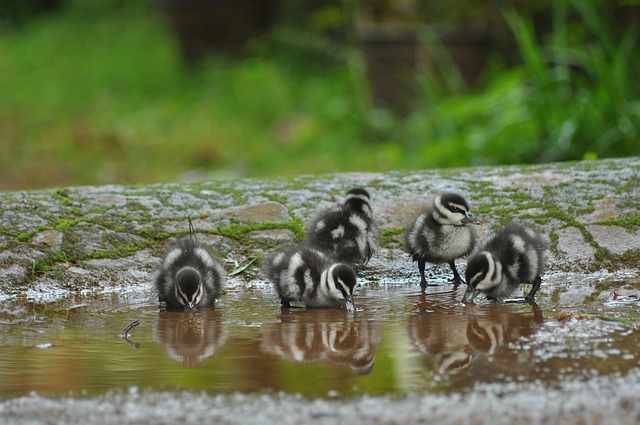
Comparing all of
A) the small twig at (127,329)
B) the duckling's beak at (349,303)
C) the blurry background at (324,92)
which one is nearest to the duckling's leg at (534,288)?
the duckling's beak at (349,303)

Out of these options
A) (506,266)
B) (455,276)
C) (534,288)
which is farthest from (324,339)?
(455,276)

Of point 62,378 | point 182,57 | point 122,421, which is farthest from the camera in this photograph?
point 182,57

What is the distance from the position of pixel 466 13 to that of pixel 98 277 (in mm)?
7479

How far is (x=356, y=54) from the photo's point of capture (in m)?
12.4

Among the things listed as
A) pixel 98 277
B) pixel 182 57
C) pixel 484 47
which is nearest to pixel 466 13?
pixel 484 47

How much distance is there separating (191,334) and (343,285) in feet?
2.43

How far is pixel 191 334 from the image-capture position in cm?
445

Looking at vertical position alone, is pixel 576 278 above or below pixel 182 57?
below

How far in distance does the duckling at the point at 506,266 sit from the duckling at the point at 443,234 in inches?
9.6

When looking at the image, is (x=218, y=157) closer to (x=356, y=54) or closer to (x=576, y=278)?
(x=356, y=54)

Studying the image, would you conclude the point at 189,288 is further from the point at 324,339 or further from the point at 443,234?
the point at 443,234

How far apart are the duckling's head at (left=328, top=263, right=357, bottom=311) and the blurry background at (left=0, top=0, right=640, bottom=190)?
3.92 metres

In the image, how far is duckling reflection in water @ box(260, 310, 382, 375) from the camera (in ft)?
12.6

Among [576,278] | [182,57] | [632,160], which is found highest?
[182,57]
